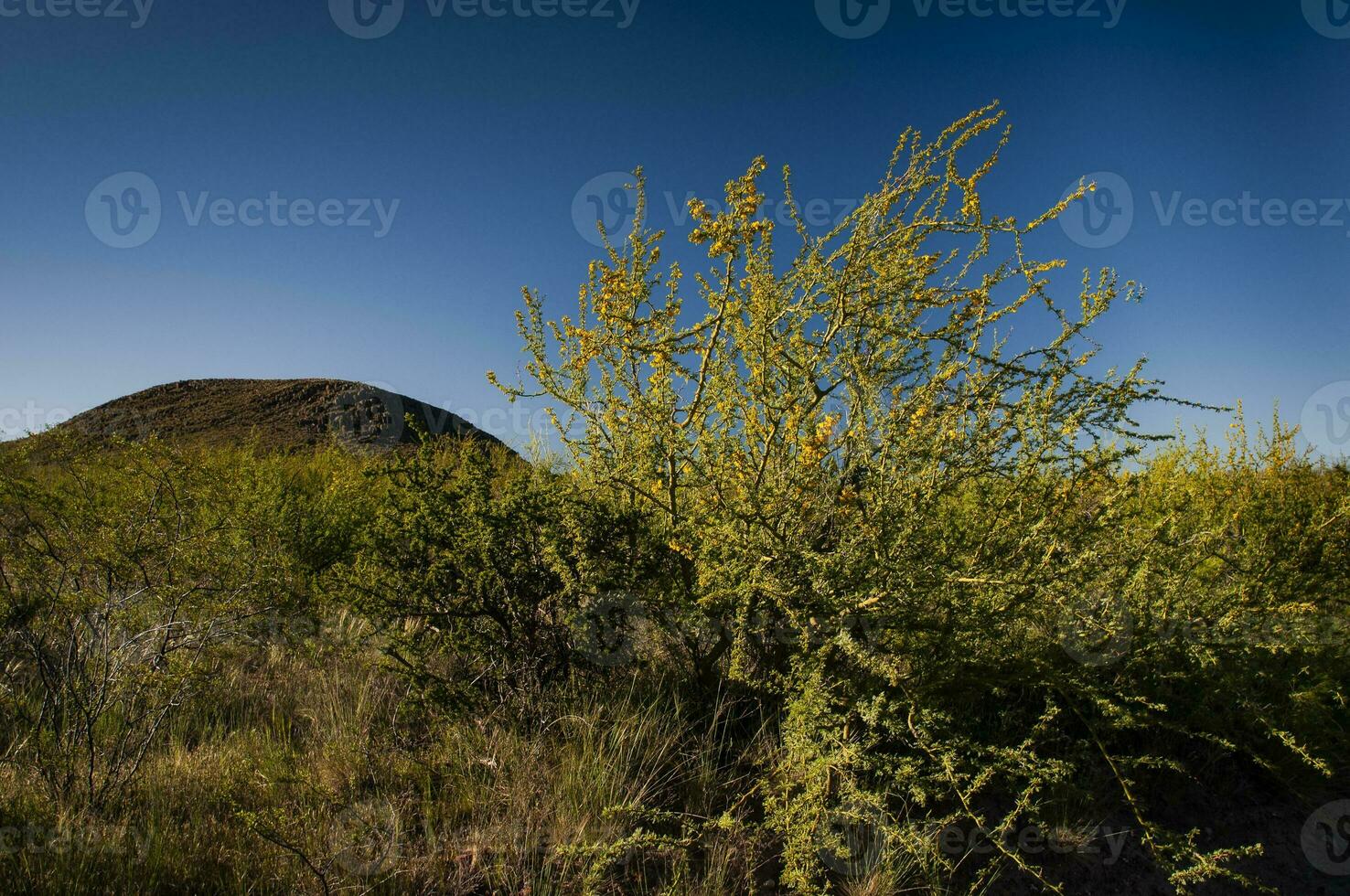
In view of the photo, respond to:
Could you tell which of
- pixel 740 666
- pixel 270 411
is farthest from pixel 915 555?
pixel 270 411

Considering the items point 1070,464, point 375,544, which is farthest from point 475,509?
point 1070,464

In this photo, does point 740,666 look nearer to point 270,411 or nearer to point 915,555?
point 915,555

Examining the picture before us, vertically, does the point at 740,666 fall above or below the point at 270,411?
below

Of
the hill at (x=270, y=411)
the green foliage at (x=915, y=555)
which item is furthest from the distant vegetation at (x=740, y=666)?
the hill at (x=270, y=411)

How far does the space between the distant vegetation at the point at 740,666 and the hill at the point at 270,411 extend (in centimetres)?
1632

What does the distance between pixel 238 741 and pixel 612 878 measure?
1694 millimetres

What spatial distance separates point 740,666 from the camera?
3064 mm

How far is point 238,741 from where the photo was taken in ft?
9.60

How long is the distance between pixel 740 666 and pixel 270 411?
78.8ft

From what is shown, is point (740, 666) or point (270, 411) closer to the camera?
point (740, 666)

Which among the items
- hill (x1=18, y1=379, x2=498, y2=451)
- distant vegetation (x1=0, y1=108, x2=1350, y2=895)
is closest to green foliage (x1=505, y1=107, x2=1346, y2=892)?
distant vegetation (x1=0, y1=108, x2=1350, y2=895)

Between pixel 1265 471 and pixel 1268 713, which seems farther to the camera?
pixel 1265 471

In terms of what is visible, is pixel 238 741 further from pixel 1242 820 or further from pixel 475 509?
pixel 1242 820

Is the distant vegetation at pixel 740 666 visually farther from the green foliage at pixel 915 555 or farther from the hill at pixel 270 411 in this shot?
the hill at pixel 270 411
